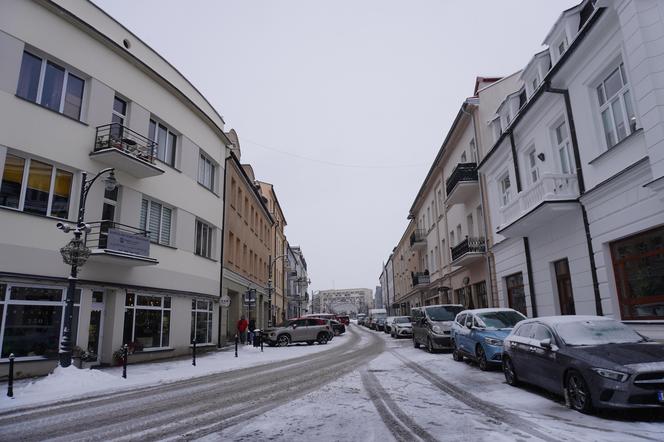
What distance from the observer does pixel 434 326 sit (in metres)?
18.6

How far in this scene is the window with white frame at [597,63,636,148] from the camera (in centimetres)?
1101

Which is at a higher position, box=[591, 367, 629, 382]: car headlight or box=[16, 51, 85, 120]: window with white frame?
box=[16, 51, 85, 120]: window with white frame

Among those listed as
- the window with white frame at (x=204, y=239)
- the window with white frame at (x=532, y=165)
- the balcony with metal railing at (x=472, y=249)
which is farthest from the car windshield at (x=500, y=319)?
the window with white frame at (x=204, y=239)

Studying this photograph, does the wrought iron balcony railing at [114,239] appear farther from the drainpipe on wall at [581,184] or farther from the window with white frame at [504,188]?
the window with white frame at [504,188]

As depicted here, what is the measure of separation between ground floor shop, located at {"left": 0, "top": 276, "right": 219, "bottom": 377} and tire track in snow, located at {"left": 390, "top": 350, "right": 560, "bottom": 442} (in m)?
11.2

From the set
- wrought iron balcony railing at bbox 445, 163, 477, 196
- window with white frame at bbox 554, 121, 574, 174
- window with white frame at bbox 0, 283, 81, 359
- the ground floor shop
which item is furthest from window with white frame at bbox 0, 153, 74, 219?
wrought iron balcony railing at bbox 445, 163, 477, 196

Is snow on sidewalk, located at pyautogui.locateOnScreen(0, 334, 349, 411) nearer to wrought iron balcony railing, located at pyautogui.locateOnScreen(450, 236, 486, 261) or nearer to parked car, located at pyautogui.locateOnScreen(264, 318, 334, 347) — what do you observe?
parked car, located at pyautogui.locateOnScreen(264, 318, 334, 347)

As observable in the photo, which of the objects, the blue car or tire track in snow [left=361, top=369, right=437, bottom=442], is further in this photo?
the blue car

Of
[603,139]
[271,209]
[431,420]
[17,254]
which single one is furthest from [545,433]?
[271,209]

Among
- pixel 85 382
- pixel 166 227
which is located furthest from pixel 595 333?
pixel 166 227

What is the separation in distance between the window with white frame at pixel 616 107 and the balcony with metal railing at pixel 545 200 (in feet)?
5.70

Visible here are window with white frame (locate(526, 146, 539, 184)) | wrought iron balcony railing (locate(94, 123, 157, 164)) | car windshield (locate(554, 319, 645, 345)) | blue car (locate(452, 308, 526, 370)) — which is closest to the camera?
car windshield (locate(554, 319, 645, 345))

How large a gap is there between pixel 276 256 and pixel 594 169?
42576mm

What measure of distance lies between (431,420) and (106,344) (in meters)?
13.8
